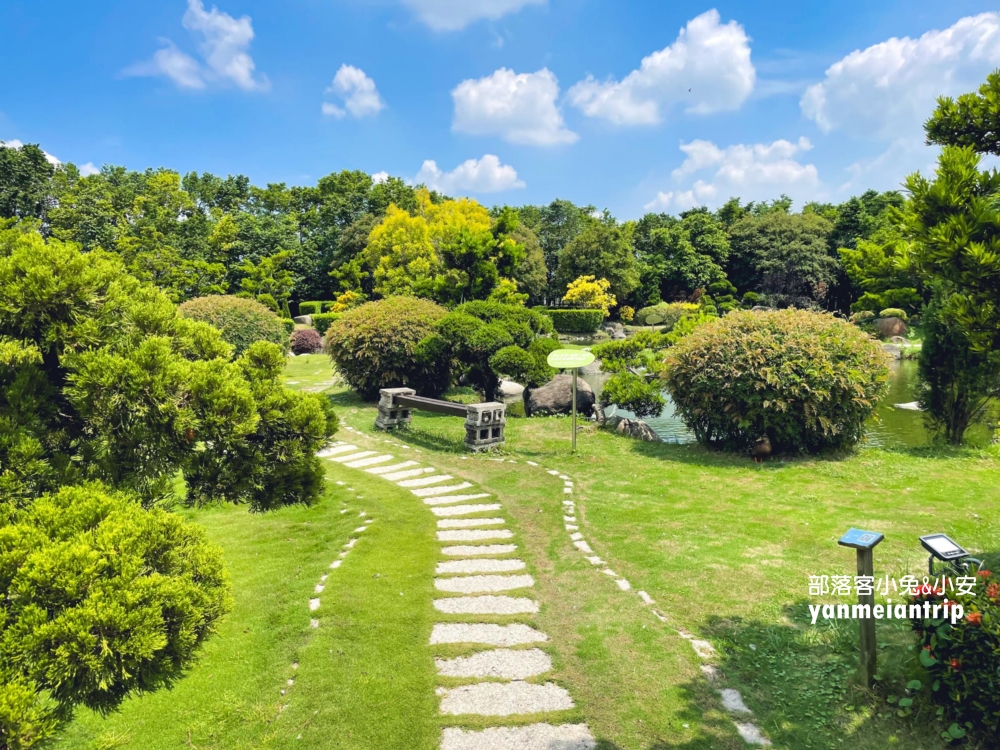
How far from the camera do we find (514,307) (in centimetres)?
1303

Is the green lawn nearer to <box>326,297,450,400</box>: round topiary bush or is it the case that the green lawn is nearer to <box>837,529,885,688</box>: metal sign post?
<box>837,529,885,688</box>: metal sign post

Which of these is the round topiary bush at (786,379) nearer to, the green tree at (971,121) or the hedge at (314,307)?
the green tree at (971,121)

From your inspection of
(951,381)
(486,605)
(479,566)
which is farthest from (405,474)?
(951,381)

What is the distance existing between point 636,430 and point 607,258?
29.8 metres

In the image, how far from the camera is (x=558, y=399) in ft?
41.8

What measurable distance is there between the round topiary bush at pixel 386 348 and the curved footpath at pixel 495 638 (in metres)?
6.28

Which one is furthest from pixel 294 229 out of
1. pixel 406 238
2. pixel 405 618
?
pixel 405 618

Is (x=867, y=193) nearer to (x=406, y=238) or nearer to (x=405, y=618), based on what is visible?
(x=406, y=238)

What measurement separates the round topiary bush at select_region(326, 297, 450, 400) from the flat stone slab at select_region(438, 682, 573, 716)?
9.29 meters

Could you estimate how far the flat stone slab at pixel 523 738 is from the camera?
2988 millimetres

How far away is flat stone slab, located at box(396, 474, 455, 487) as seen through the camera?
7.61m

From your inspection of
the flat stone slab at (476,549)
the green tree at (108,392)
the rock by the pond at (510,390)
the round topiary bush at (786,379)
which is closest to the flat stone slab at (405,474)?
the flat stone slab at (476,549)

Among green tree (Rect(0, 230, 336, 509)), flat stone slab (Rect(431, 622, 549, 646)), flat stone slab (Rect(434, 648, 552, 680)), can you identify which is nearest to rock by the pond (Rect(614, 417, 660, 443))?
flat stone slab (Rect(431, 622, 549, 646))

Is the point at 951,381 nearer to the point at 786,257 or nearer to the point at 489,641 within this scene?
the point at 489,641
